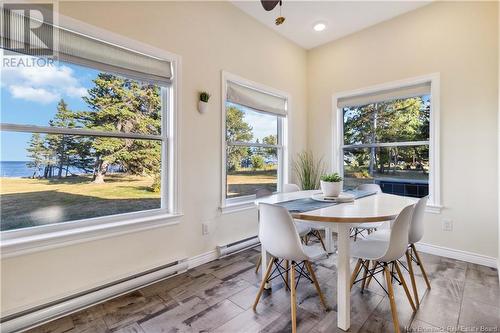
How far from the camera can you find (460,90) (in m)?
2.84

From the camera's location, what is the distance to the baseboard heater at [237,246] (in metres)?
2.87

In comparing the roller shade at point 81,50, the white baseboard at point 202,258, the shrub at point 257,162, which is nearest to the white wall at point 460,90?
the shrub at point 257,162

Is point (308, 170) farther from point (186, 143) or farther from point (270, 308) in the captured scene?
point (270, 308)

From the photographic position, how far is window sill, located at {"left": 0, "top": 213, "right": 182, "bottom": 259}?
1.68 meters

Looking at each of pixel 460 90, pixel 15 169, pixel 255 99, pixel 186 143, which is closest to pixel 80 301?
pixel 15 169

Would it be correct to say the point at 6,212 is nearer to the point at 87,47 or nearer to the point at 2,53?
the point at 2,53

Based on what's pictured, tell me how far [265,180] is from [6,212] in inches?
109

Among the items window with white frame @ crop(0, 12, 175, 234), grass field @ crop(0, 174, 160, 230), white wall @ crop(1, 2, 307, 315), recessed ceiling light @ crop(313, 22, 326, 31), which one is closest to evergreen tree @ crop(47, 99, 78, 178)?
window with white frame @ crop(0, 12, 175, 234)

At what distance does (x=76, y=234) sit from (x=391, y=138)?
3.81 meters

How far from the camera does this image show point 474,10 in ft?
9.04

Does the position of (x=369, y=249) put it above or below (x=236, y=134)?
below

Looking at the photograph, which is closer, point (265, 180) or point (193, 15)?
point (193, 15)

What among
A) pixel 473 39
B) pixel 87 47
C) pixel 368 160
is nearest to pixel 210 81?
pixel 87 47

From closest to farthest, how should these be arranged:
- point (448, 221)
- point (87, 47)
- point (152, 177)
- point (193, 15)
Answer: point (87, 47)
point (152, 177)
point (193, 15)
point (448, 221)
